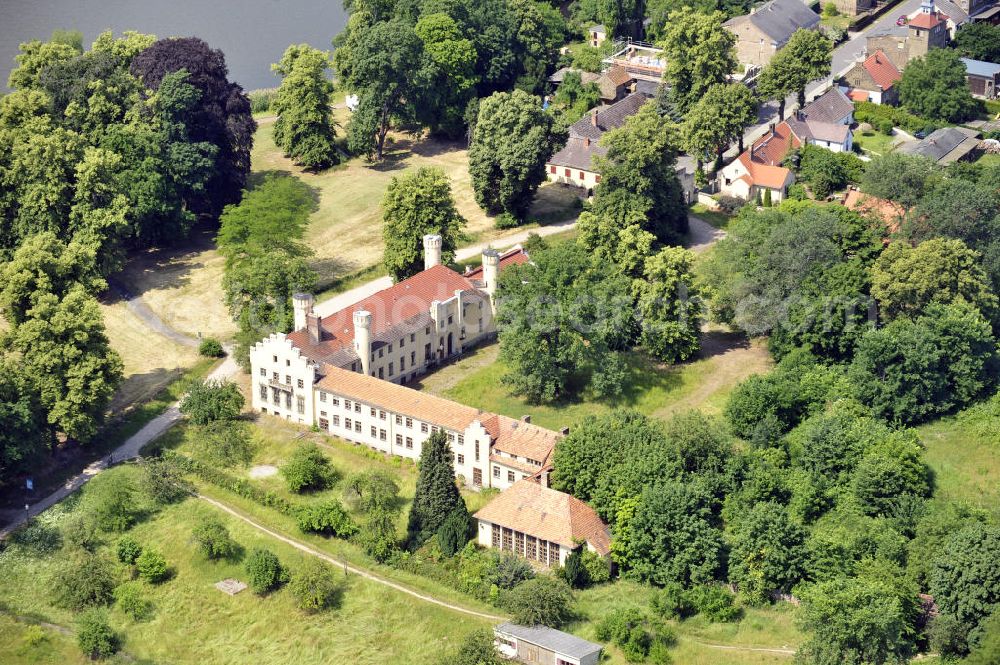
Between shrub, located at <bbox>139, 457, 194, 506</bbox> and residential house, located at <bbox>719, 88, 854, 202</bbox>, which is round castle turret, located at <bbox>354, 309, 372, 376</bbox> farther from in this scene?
residential house, located at <bbox>719, 88, 854, 202</bbox>

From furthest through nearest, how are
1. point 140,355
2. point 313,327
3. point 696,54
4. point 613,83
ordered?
point 613,83
point 696,54
point 140,355
point 313,327

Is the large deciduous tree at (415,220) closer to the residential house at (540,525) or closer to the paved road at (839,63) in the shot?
the paved road at (839,63)

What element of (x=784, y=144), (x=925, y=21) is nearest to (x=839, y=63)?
(x=925, y=21)

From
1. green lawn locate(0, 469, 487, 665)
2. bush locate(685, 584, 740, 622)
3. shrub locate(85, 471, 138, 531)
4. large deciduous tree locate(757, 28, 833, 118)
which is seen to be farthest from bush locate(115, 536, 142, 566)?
large deciduous tree locate(757, 28, 833, 118)

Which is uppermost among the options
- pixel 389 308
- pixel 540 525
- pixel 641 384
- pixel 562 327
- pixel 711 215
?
pixel 562 327

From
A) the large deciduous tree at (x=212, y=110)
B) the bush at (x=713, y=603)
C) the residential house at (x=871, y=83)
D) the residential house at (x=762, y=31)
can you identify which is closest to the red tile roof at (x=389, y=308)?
the large deciduous tree at (x=212, y=110)

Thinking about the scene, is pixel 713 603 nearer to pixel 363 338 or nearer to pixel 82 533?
pixel 363 338

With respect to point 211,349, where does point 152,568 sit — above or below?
below
